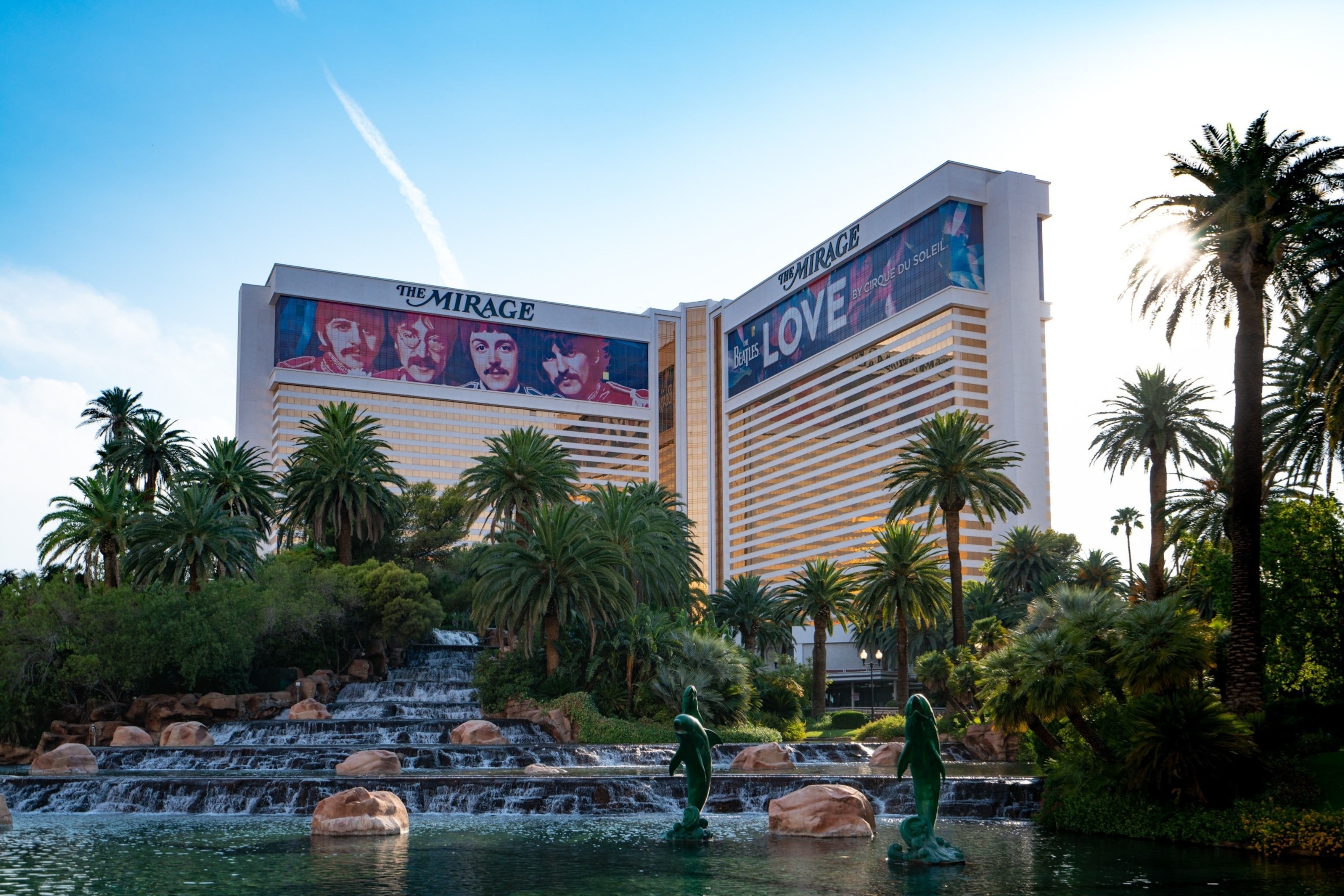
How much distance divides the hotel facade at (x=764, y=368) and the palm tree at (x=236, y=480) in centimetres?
6200

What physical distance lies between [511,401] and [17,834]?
509 ft

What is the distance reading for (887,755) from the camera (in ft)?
126

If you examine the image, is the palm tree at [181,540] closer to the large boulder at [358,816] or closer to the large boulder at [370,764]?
the large boulder at [370,764]

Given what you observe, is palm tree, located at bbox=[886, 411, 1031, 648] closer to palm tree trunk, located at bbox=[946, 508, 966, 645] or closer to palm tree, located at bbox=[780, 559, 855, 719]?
palm tree trunk, located at bbox=[946, 508, 966, 645]

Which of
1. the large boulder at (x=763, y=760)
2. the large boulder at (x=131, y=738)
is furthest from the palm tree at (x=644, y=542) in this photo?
the large boulder at (x=131, y=738)

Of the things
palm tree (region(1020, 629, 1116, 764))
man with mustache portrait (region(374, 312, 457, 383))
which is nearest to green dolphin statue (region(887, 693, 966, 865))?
palm tree (region(1020, 629, 1116, 764))

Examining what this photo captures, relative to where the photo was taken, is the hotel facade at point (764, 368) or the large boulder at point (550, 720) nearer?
the large boulder at point (550, 720)

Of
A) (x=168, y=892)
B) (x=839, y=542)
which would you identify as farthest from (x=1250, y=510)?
(x=839, y=542)

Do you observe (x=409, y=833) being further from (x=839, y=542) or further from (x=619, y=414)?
(x=619, y=414)

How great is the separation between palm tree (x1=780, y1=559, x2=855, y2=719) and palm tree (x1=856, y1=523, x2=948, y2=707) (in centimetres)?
476

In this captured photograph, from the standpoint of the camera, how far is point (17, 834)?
22.0 m

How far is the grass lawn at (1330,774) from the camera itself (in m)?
20.4

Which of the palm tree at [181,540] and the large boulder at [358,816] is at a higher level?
the palm tree at [181,540]

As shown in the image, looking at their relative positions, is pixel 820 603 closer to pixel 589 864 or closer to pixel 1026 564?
pixel 1026 564
